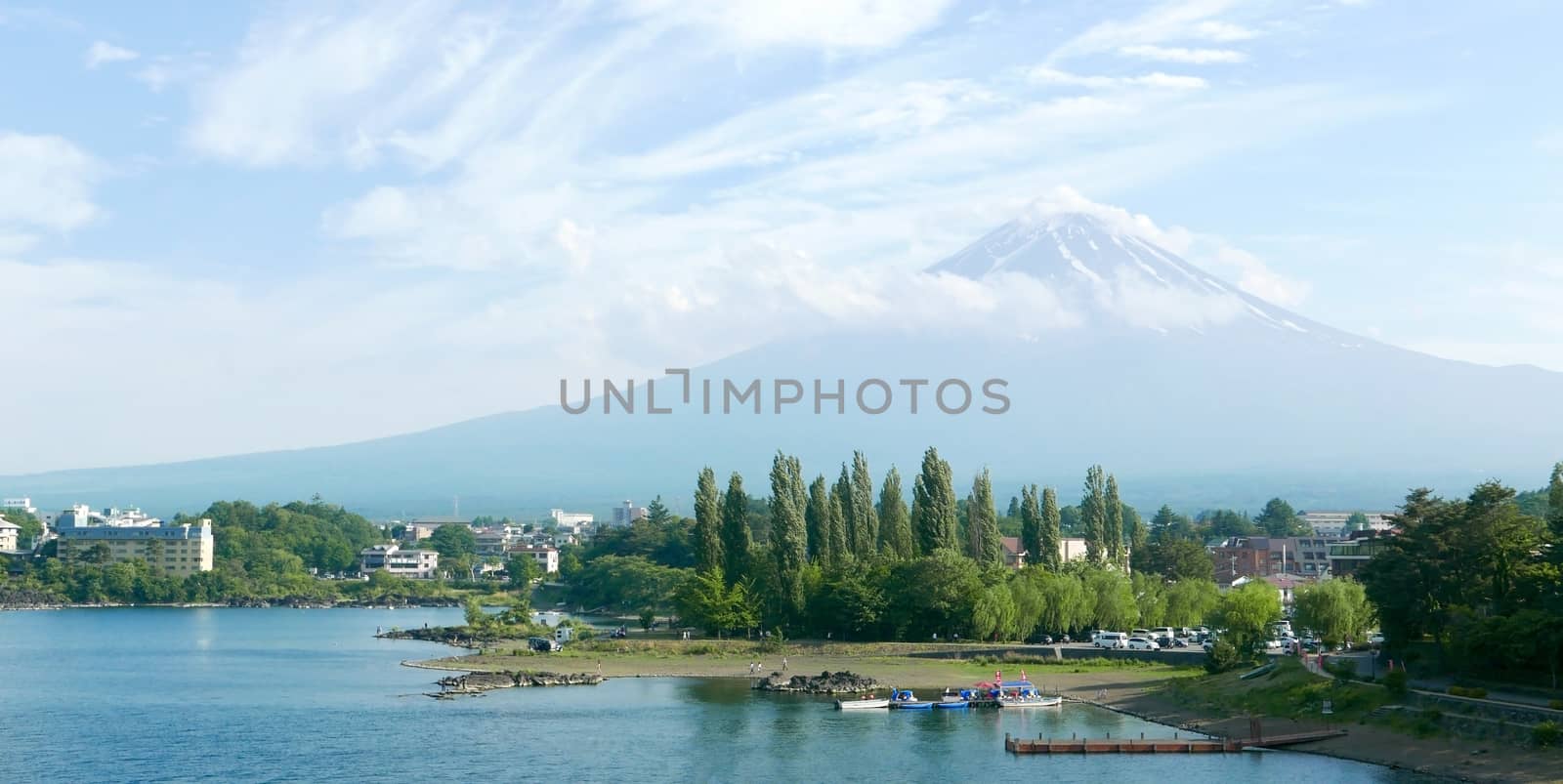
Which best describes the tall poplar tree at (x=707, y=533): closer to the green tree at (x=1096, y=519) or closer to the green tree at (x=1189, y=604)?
the green tree at (x=1189, y=604)

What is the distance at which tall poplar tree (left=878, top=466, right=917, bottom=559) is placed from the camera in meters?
76.0

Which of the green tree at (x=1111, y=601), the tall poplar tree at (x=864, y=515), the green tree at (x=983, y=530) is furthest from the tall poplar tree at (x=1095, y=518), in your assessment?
the green tree at (x=1111, y=601)

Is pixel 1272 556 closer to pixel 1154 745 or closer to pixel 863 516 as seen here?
pixel 863 516

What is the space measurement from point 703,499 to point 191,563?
74.1 metres

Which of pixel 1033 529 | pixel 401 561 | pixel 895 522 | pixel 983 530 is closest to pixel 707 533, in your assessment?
pixel 895 522

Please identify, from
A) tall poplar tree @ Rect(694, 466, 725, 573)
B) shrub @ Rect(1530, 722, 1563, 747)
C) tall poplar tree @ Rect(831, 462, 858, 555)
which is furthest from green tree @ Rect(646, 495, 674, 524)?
shrub @ Rect(1530, 722, 1563, 747)

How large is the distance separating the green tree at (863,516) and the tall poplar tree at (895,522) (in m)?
0.50

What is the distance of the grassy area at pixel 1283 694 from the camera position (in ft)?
141

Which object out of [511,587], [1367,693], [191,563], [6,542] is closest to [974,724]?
[1367,693]

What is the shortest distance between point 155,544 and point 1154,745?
11108cm

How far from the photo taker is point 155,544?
13375 centimetres

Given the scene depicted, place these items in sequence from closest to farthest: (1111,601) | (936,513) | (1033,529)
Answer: (1111,601) < (936,513) < (1033,529)

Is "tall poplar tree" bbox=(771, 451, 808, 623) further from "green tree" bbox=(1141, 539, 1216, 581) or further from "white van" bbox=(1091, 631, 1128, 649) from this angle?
"green tree" bbox=(1141, 539, 1216, 581)

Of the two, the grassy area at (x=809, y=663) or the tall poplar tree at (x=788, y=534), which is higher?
the tall poplar tree at (x=788, y=534)
